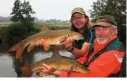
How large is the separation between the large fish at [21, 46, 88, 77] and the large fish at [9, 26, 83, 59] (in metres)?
0.09

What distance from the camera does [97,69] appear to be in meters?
1.65

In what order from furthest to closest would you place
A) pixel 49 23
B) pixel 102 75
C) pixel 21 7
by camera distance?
1. pixel 21 7
2. pixel 49 23
3. pixel 102 75

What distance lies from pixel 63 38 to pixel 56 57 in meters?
0.15

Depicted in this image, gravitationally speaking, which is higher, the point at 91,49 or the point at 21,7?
the point at 21,7

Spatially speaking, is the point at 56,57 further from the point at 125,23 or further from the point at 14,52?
the point at 125,23

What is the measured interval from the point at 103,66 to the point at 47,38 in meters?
0.40

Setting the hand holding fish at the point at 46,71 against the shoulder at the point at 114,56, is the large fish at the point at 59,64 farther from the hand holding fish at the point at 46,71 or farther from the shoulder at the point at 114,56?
the shoulder at the point at 114,56

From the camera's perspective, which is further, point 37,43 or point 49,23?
point 49,23

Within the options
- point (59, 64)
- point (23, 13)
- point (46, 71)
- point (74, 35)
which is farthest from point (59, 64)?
point (23, 13)

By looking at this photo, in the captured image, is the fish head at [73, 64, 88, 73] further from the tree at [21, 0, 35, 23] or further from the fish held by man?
the tree at [21, 0, 35, 23]

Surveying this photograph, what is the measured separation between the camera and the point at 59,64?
1.71 metres

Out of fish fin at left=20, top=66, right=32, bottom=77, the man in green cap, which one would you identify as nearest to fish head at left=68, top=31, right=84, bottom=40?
the man in green cap

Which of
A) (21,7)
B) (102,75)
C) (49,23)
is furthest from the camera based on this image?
(21,7)

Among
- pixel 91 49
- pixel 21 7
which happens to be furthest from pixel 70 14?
pixel 21 7
